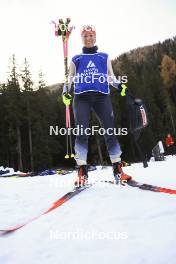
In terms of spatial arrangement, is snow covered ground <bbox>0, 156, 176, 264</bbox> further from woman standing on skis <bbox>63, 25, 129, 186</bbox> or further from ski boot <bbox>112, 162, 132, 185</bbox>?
woman standing on skis <bbox>63, 25, 129, 186</bbox>

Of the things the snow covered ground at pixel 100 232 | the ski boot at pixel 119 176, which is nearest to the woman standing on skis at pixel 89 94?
the ski boot at pixel 119 176

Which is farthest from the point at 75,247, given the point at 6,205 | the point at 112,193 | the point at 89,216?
the point at 6,205

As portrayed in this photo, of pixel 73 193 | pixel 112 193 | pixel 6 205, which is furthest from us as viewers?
pixel 6 205

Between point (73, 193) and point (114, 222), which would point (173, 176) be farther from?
point (114, 222)

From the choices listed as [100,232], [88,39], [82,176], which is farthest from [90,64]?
[100,232]

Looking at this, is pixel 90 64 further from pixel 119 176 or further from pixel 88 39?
pixel 119 176

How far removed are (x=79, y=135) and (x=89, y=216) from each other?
2400 mm

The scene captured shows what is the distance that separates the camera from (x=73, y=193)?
15.0ft

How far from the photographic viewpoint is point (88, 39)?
5672mm

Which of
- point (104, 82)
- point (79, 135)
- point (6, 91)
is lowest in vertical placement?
point (79, 135)

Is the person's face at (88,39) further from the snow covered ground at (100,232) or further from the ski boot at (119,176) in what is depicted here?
the snow covered ground at (100,232)

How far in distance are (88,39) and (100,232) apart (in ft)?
12.4

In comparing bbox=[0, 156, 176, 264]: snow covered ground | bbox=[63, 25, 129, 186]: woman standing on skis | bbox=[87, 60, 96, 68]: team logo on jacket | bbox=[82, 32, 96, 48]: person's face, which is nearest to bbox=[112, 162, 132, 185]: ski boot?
bbox=[63, 25, 129, 186]: woman standing on skis

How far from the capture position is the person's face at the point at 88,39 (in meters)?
5.65
